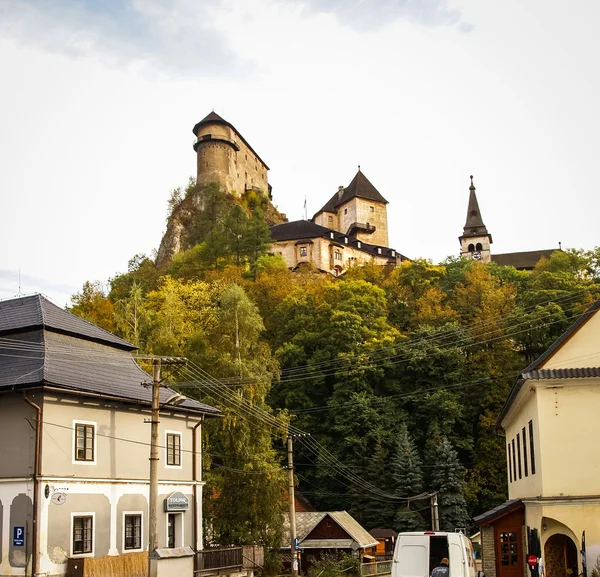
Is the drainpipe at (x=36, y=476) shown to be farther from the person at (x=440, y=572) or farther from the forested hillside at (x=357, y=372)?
the forested hillside at (x=357, y=372)

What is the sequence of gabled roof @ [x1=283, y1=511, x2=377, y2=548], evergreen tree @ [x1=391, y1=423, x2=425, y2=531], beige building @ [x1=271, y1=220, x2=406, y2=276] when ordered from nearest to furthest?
gabled roof @ [x1=283, y1=511, x2=377, y2=548] → evergreen tree @ [x1=391, y1=423, x2=425, y2=531] → beige building @ [x1=271, y1=220, x2=406, y2=276]

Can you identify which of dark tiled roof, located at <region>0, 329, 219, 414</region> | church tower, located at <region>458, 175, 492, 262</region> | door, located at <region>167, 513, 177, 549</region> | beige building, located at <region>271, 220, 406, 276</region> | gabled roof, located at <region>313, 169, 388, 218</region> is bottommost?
door, located at <region>167, 513, 177, 549</region>

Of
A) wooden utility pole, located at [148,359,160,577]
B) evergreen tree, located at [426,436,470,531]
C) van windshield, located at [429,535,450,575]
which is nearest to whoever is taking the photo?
van windshield, located at [429,535,450,575]

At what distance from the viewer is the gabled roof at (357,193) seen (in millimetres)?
122188

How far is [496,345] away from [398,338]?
25.6ft

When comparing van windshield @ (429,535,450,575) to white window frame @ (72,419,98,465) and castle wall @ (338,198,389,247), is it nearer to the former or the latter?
white window frame @ (72,419,98,465)

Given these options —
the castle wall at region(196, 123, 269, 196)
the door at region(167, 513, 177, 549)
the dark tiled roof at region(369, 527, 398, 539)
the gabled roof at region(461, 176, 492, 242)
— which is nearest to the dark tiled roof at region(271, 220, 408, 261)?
the castle wall at region(196, 123, 269, 196)

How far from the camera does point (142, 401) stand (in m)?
27.2

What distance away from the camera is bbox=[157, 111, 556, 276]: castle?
337 ft

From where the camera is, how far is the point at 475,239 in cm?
12494

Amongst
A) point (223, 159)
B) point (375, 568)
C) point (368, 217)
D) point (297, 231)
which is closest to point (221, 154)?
point (223, 159)

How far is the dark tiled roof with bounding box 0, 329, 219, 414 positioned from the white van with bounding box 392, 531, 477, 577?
12.0m

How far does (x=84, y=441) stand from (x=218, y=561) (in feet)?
25.3

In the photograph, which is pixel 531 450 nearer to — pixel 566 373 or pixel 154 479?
pixel 566 373
